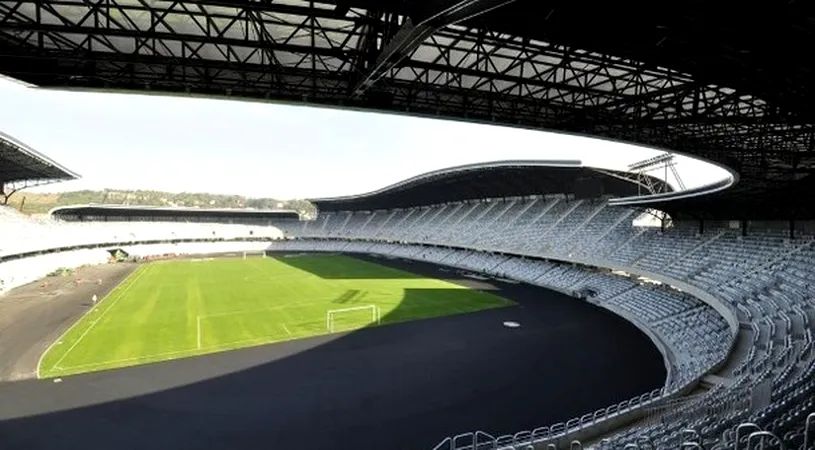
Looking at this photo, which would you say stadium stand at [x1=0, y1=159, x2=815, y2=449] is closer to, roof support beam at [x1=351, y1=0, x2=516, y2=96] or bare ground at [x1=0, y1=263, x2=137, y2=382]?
bare ground at [x1=0, y1=263, x2=137, y2=382]

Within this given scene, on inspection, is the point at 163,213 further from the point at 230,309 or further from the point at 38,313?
the point at 230,309

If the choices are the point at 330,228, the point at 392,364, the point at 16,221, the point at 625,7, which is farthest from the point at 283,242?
the point at 625,7

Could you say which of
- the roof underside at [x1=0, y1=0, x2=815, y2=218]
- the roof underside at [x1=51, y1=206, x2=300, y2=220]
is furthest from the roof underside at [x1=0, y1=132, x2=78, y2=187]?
the roof underside at [x1=0, y1=0, x2=815, y2=218]

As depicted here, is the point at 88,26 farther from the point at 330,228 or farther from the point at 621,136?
the point at 330,228

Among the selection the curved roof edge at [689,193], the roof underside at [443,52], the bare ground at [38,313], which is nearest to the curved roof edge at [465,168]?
the curved roof edge at [689,193]

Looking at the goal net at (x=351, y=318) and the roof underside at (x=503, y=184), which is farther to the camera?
the roof underside at (x=503, y=184)

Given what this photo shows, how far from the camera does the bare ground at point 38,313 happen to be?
22234mm

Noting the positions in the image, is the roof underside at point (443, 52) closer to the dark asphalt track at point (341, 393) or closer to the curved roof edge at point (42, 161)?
the dark asphalt track at point (341, 393)

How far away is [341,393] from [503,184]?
47.7m

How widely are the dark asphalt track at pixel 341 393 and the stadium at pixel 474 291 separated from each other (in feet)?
0.43

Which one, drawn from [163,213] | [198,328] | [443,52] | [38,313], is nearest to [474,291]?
[198,328]

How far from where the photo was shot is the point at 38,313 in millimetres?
32156

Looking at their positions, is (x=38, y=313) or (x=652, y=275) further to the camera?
(x=652, y=275)

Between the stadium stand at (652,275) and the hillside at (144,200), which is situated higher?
the hillside at (144,200)
